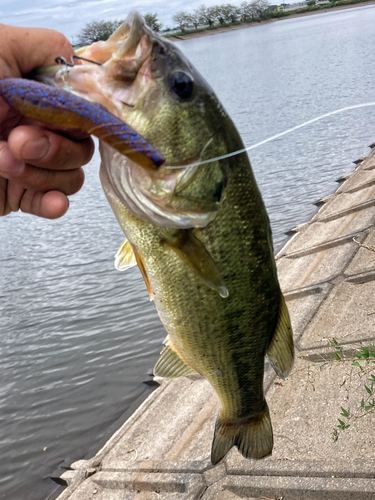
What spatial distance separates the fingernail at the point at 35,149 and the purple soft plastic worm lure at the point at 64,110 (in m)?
0.40

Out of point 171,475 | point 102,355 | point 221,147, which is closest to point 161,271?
point 221,147

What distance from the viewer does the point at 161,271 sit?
6.37 feet

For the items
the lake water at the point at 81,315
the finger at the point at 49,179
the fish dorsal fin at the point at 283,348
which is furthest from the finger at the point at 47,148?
the lake water at the point at 81,315

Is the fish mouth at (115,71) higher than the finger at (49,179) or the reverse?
higher

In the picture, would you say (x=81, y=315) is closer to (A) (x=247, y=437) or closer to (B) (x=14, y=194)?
(B) (x=14, y=194)

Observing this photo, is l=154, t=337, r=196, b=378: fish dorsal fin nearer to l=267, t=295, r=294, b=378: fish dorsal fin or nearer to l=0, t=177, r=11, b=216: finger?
l=267, t=295, r=294, b=378: fish dorsal fin

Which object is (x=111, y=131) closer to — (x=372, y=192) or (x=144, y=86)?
(x=144, y=86)

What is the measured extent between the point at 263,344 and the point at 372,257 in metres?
4.41

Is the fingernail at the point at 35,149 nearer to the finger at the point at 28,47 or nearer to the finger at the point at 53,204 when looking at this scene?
the finger at the point at 28,47

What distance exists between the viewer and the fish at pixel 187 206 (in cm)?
166

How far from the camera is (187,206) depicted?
1773 mm

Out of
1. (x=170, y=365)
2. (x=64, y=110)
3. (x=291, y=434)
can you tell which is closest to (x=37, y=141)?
(x=64, y=110)

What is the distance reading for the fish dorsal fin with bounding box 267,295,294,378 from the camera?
2.25 m

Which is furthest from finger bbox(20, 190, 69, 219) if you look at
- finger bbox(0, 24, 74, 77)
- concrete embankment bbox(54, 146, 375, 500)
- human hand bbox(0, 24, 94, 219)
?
concrete embankment bbox(54, 146, 375, 500)
